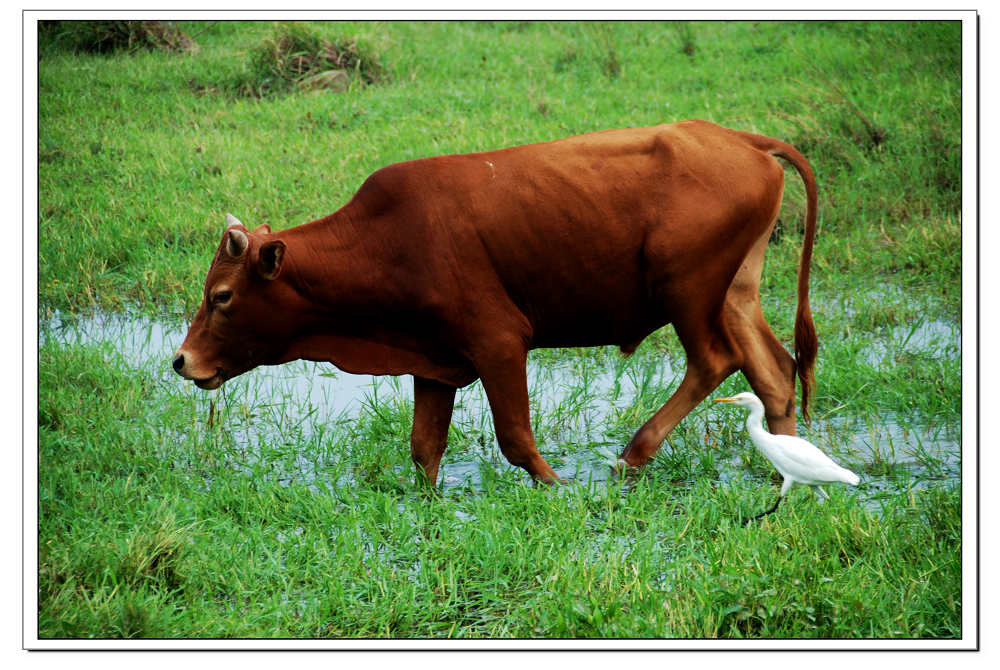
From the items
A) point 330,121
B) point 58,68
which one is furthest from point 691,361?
point 330,121

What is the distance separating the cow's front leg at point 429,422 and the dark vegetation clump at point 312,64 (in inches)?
138

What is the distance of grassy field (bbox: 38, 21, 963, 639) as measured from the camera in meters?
3.77

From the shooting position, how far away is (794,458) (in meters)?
3.93

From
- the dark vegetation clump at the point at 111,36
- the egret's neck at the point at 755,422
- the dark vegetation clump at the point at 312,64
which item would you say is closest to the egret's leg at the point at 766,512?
the egret's neck at the point at 755,422

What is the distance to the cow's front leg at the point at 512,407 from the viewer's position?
14.5ft

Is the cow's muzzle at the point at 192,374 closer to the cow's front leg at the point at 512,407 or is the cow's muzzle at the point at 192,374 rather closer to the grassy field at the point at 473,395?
the grassy field at the point at 473,395

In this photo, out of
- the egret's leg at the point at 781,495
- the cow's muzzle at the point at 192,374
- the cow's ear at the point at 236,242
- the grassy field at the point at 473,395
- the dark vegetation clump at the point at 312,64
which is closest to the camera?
the grassy field at the point at 473,395


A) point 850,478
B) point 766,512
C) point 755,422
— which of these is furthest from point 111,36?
point 850,478

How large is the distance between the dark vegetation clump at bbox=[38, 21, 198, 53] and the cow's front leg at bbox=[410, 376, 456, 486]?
1813mm

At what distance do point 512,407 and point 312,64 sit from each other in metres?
4.19

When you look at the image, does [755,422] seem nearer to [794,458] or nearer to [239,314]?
[794,458]

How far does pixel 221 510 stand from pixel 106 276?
2293 millimetres

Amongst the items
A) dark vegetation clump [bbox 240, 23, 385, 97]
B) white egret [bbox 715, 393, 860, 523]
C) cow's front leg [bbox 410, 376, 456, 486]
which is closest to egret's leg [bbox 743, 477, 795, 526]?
white egret [bbox 715, 393, 860, 523]
